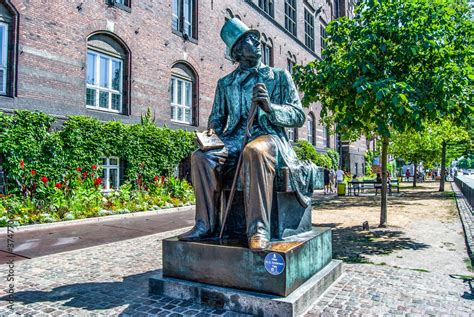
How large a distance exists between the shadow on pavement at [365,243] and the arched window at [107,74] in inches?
399

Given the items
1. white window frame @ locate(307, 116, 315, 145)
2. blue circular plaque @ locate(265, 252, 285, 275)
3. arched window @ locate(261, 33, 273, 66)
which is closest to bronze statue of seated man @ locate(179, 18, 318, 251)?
blue circular plaque @ locate(265, 252, 285, 275)

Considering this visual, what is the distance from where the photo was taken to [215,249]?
11.1ft

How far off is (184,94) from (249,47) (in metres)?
14.8

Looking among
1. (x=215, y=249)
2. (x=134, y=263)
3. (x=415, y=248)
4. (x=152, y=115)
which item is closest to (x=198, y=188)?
(x=215, y=249)

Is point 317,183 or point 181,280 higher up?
point 317,183

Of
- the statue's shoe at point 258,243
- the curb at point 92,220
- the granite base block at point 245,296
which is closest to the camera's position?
the granite base block at point 245,296

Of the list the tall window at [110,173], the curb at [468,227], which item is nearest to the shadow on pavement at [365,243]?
the curb at [468,227]

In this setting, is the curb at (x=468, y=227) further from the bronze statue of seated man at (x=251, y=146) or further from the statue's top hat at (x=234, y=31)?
the statue's top hat at (x=234, y=31)

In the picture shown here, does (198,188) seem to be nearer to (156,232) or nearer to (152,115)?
(156,232)

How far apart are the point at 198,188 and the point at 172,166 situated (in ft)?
42.5

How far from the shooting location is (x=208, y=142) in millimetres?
3797

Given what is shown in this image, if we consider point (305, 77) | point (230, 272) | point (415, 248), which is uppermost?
point (305, 77)

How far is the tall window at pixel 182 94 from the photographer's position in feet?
58.6

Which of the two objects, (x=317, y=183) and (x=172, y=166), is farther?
(x=172, y=166)
